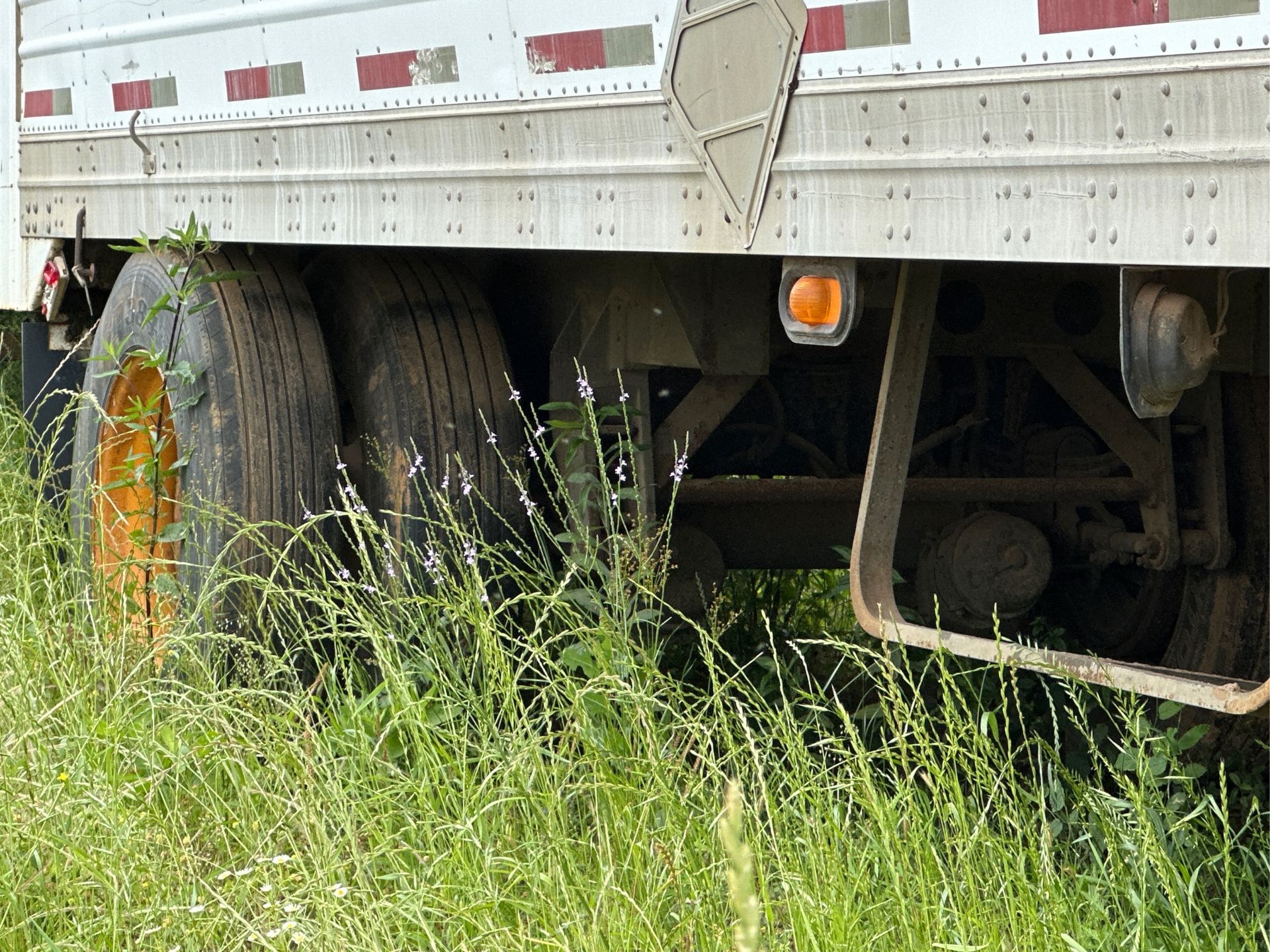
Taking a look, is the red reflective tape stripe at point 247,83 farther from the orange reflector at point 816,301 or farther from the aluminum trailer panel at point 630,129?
the orange reflector at point 816,301

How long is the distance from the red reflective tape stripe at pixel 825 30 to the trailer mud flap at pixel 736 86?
0.04ft

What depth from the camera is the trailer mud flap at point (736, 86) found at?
237cm

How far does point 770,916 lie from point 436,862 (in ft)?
1.80

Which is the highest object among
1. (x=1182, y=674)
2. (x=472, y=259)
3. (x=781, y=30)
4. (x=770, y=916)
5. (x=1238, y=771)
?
(x=781, y=30)

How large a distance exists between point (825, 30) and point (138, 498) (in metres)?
2.40

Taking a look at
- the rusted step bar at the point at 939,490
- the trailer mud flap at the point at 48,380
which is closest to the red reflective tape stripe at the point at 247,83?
the rusted step bar at the point at 939,490

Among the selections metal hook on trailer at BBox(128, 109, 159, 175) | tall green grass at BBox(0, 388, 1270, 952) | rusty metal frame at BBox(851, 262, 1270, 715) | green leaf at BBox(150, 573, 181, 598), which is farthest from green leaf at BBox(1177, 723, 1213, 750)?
metal hook on trailer at BBox(128, 109, 159, 175)

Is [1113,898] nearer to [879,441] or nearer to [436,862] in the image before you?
[879,441]

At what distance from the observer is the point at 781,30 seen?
2.36m

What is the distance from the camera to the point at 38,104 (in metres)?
4.53

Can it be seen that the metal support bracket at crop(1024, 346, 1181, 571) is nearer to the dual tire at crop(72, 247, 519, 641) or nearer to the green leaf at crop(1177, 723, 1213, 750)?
the green leaf at crop(1177, 723, 1213, 750)

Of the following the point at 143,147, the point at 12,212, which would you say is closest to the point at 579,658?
the point at 143,147

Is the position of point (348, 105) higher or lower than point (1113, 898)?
higher

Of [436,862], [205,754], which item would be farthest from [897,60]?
[205,754]
